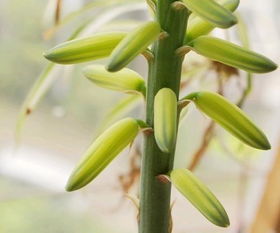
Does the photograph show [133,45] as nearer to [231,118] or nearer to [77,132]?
[231,118]

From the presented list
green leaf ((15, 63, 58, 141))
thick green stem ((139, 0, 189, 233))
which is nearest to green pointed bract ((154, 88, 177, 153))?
thick green stem ((139, 0, 189, 233))

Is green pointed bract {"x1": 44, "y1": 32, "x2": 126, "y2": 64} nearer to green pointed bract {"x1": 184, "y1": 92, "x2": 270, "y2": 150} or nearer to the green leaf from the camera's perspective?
green pointed bract {"x1": 184, "y1": 92, "x2": 270, "y2": 150}

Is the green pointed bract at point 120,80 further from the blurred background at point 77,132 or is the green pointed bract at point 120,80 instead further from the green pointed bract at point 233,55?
the blurred background at point 77,132

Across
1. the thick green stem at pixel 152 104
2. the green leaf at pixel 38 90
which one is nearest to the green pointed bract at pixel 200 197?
the thick green stem at pixel 152 104

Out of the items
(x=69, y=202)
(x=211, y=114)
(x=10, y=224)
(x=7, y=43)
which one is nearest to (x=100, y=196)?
(x=69, y=202)

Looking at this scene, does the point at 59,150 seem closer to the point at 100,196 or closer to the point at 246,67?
the point at 100,196

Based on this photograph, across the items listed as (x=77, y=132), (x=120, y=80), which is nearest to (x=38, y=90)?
(x=120, y=80)
